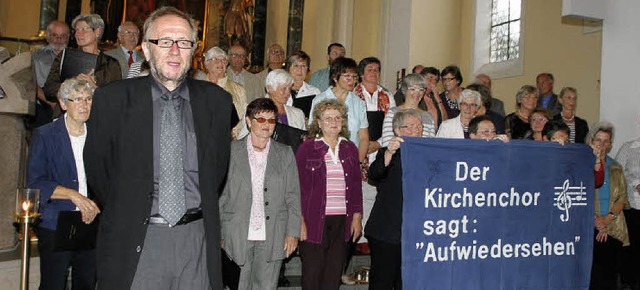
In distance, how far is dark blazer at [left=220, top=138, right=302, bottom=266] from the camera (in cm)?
519

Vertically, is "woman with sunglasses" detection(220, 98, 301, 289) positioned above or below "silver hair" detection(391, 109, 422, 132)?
below

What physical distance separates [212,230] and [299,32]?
13.4 meters

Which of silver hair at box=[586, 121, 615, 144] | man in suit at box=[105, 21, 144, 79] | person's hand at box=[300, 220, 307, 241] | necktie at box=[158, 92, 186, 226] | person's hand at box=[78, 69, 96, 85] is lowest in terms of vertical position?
person's hand at box=[300, 220, 307, 241]

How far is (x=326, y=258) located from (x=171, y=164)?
2.73m

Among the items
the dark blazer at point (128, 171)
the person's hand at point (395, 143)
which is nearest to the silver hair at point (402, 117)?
the person's hand at point (395, 143)

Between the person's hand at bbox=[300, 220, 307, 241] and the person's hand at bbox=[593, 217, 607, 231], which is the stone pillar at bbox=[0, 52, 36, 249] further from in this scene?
the person's hand at bbox=[593, 217, 607, 231]

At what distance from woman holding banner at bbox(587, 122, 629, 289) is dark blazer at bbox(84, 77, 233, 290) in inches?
199

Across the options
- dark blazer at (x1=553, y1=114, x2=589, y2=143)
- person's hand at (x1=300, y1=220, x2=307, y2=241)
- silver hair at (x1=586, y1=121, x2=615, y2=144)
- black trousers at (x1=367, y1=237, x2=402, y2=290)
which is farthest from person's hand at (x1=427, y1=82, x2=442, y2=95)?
person's hand at (x1=300, y1=220, x2=307, y2=241)

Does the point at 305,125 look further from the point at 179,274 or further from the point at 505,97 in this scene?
the point at 505,97

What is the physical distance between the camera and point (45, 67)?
7.50 metres

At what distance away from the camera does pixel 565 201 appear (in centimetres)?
630

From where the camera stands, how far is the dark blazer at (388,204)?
18.4 ft

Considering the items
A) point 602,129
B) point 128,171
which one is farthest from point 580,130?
point 128,171

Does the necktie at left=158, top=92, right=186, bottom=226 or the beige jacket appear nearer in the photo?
the necktie at left=158, top=92, right=186, bottom=226
